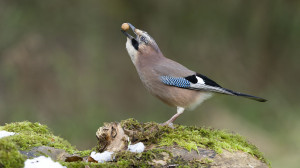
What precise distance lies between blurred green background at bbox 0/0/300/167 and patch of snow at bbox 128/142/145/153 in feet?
19.2

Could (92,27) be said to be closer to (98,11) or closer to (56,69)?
(98,11)

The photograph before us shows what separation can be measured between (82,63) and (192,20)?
274 centimetres

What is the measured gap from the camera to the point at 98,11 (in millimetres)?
10609

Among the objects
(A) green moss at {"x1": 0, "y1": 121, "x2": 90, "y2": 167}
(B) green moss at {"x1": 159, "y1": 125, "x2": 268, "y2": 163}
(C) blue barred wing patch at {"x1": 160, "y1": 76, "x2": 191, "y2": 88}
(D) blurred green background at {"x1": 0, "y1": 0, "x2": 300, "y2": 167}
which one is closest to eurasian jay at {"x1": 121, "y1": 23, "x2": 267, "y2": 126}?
(C) blue barred wing patch at {"x1": 160, "y1": 76, "x2": 191, "y2": 88}

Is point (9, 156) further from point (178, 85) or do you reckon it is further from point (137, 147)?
point (178, 85)

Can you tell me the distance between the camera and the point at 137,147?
437 cm

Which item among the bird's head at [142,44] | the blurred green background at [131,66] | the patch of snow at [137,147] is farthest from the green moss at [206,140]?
the blurred green background at [131,66]

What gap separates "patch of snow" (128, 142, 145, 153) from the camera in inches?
171

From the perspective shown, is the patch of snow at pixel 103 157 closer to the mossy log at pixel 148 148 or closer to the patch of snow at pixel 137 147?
the mossy log at pixel 148 148

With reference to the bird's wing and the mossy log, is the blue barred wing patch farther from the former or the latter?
the mossy log

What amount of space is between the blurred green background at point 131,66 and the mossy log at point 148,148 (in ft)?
16.9

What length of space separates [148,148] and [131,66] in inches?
266

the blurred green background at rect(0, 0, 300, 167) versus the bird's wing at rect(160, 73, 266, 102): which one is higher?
the blurred green background at rect(0, 0, 300, 167)

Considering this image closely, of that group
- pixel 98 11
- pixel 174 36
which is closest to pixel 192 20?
pixel 174 36
